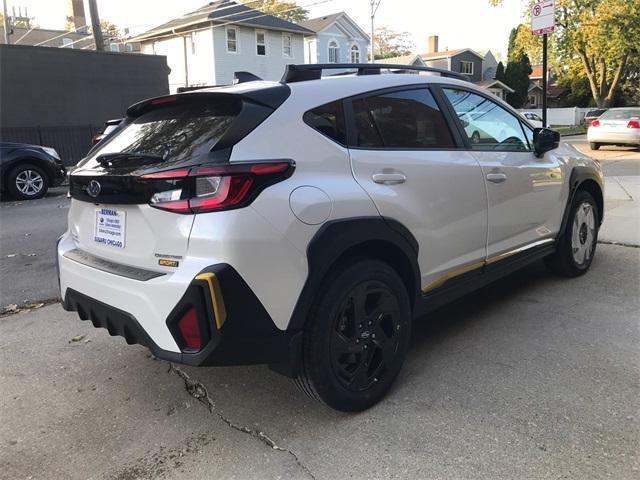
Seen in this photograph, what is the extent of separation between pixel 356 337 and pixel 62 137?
18351 mm

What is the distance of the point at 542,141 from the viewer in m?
4.28

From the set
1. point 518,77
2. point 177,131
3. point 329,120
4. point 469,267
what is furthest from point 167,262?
point 518,77

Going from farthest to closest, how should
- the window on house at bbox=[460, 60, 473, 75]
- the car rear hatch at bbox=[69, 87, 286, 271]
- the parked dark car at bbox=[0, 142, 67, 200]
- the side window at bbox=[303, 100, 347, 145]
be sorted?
the window on house at bbox=[460, 60, 473, 75], the parked dark car at bbox=[0, 142, 67, 200], the side window at bbox=[303, 100, 347, 145], the car rear hatch at bbox=[69, 87, 286, 271]

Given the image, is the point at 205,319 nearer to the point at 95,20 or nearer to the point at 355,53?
the point at 95,20

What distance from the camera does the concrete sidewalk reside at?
6.50m

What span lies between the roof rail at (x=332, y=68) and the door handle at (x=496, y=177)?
78 centimetres

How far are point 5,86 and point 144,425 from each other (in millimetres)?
18814

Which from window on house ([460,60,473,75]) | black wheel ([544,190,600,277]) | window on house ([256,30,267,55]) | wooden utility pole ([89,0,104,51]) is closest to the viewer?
black wheel ([544,190,600,277])

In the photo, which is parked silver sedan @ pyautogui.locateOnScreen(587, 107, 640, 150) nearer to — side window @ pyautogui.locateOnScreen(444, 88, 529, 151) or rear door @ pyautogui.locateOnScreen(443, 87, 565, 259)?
rear door @ pyautogui.locateOnScreen(443, 87, 565, 259)

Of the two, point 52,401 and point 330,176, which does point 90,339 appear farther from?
point 330,176

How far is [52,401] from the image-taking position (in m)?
3.24

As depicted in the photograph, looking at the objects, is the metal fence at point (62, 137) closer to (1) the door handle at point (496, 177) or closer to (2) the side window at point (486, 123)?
(2) the side window at point (486, 123)

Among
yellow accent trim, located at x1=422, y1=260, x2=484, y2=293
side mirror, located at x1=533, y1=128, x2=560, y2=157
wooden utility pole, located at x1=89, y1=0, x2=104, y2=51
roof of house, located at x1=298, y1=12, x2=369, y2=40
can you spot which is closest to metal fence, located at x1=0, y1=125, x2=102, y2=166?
wooden utility pole, located at x1=89, y1=0, x2=104, y2=51

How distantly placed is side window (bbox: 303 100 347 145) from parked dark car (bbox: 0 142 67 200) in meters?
10.3
